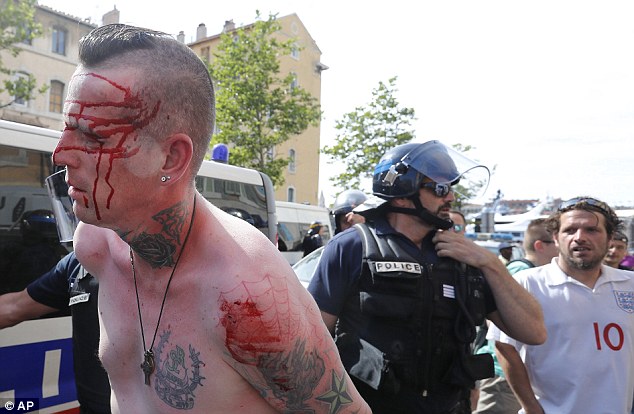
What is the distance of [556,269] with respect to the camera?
324 cm

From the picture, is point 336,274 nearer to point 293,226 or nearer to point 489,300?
point 489,300

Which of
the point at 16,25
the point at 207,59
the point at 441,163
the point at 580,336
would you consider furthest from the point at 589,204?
the point at 207,59

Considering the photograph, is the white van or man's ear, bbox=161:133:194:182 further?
the white van

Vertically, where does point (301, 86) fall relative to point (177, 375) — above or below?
above

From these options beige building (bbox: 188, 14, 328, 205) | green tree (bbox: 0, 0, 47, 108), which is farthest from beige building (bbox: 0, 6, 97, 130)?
beige building (bbox: 188, 14, 328, 205)

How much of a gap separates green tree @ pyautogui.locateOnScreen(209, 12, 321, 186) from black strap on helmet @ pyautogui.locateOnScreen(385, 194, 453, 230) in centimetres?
1873

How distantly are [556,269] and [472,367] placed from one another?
123cm

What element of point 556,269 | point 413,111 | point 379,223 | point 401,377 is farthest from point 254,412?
point 413,111

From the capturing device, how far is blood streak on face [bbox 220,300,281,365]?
1.09m

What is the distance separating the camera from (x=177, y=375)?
1182 mm

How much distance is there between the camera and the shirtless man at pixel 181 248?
1109mm

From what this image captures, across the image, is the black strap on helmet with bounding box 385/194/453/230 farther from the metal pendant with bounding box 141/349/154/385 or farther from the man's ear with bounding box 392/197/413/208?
the metal pendant with bounding box 141/349/154/385

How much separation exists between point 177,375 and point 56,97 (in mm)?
29615

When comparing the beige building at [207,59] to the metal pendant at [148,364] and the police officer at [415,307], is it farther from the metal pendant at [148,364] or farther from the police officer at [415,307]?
the metal pendant at [148,364]
